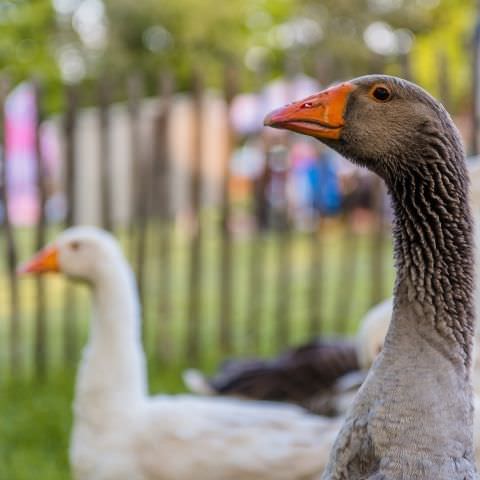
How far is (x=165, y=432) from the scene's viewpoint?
13.9 feet

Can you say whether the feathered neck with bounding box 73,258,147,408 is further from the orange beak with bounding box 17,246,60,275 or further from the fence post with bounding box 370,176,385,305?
the fence post with bounding box 370,176,385,305

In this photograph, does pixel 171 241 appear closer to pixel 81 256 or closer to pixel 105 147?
pixel 105 147


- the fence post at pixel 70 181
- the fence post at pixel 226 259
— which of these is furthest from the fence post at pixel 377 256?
the fence post at pixel 70 181

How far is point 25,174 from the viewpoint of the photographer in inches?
809

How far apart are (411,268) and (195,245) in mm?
5743

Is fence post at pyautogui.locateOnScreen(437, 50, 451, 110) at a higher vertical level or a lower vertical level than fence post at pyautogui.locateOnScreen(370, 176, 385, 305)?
higher

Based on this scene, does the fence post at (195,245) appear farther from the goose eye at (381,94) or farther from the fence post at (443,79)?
the goose eye at (381,94)

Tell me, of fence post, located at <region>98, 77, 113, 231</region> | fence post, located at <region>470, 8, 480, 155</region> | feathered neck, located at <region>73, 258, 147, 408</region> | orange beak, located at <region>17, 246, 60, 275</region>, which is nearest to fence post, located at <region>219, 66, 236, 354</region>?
fence post, located at <region>98, 77, 113, 231</region>

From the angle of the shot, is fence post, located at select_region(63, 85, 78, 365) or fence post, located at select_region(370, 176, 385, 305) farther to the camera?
fence post, located at select_region(370, 176, 385, 305)

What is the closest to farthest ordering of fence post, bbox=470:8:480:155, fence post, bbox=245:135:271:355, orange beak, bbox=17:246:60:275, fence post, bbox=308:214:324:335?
orange beak, bbox=17:246:60:275
fence post, bbox=470:8:480:155
fence post, bbox=245:135:271:355
fence post, bbox=308:214:324:335

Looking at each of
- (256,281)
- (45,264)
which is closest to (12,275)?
(256,281)

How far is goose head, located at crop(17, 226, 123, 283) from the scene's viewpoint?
475 cm

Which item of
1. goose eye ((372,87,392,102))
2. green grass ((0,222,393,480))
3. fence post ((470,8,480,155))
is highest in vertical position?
fence post ((470,8,480,155))

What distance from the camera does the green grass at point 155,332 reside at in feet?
18.5
